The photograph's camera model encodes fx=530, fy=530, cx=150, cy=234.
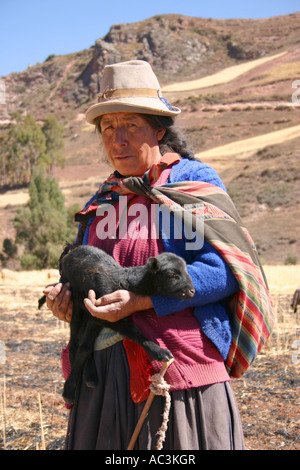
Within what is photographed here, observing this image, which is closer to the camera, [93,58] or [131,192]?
[131,192]

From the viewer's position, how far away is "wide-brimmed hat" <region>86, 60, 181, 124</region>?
229 cm

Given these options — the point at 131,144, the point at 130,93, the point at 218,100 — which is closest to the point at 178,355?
the point at 131,144

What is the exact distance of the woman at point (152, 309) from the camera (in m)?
2.03

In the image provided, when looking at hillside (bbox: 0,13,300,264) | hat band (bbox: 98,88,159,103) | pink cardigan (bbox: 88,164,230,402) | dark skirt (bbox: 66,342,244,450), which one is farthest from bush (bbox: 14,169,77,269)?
pink cardigan (bbox: 88,164,230,402)

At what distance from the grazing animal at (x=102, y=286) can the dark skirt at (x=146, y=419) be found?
7 centimetres

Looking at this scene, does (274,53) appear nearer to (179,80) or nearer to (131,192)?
(179,80)

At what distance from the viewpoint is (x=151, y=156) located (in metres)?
2.37

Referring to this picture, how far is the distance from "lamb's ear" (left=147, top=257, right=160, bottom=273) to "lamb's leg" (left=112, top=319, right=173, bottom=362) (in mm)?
233

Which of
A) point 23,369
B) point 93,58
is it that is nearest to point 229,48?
point 93,58

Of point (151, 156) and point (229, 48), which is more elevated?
point (229, 48)

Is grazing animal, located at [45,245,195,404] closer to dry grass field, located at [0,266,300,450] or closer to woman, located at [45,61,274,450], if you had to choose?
woman, located at [45,61,274,450]

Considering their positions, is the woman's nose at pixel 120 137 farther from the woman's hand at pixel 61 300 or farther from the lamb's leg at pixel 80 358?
the lamb's leg at pixel 80 358

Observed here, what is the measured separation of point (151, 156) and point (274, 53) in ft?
283

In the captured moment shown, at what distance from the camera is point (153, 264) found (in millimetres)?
2033
